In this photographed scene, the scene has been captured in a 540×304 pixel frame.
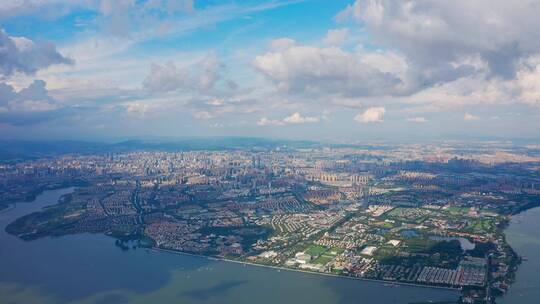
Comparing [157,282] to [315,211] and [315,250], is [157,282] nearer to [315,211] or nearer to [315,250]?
[315,250]

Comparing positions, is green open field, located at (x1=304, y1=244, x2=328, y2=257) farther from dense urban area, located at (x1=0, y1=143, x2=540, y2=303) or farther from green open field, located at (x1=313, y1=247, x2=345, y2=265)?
green open field, located at (x1=313, y1=247, x2=345, y2=265)

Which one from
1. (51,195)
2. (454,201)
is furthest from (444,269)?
(51,195)

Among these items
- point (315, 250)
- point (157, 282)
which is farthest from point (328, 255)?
point (157, 282)

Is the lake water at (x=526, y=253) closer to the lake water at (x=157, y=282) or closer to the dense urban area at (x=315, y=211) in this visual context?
the dense urban area at (x=315, y=211)

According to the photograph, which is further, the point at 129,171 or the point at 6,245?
the point at 129,171

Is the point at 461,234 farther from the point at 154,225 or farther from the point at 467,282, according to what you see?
the point at 154,225

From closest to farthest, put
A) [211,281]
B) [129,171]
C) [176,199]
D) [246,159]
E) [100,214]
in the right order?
[211,281] → [100,214] → [176,199] → [129,171] → [246,159]
